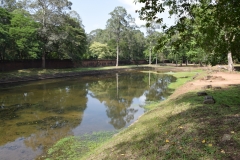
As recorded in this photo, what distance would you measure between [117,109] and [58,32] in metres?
25.5

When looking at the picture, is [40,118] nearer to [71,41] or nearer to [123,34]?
[71,41]

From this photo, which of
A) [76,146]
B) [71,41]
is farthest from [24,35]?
[76,146]

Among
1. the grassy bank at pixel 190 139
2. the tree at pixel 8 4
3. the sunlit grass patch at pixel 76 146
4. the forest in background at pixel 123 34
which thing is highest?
the tree at pixel 8 4

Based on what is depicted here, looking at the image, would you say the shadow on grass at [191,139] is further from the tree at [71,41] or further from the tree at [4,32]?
the tree at [71,41]

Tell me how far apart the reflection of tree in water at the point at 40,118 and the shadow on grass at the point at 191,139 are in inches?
171

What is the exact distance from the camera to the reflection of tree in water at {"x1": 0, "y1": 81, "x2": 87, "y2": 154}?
9.16 m

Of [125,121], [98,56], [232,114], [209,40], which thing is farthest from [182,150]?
[98,56]

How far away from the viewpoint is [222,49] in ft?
21.2

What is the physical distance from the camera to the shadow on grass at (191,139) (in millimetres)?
4400

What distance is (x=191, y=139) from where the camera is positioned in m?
4.99

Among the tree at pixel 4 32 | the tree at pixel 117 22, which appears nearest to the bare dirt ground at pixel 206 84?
the tree at pixel 4 32

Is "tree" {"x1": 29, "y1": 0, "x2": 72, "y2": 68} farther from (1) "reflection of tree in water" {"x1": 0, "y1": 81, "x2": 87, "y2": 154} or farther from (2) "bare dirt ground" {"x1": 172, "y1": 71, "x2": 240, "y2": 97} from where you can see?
(2) "bare dirt ground" {"x1": 172, "y1": 71, "x2": 240, "y2": 97}

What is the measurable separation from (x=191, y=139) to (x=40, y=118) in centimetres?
910

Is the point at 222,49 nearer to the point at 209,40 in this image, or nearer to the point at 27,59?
the point at 209,40
